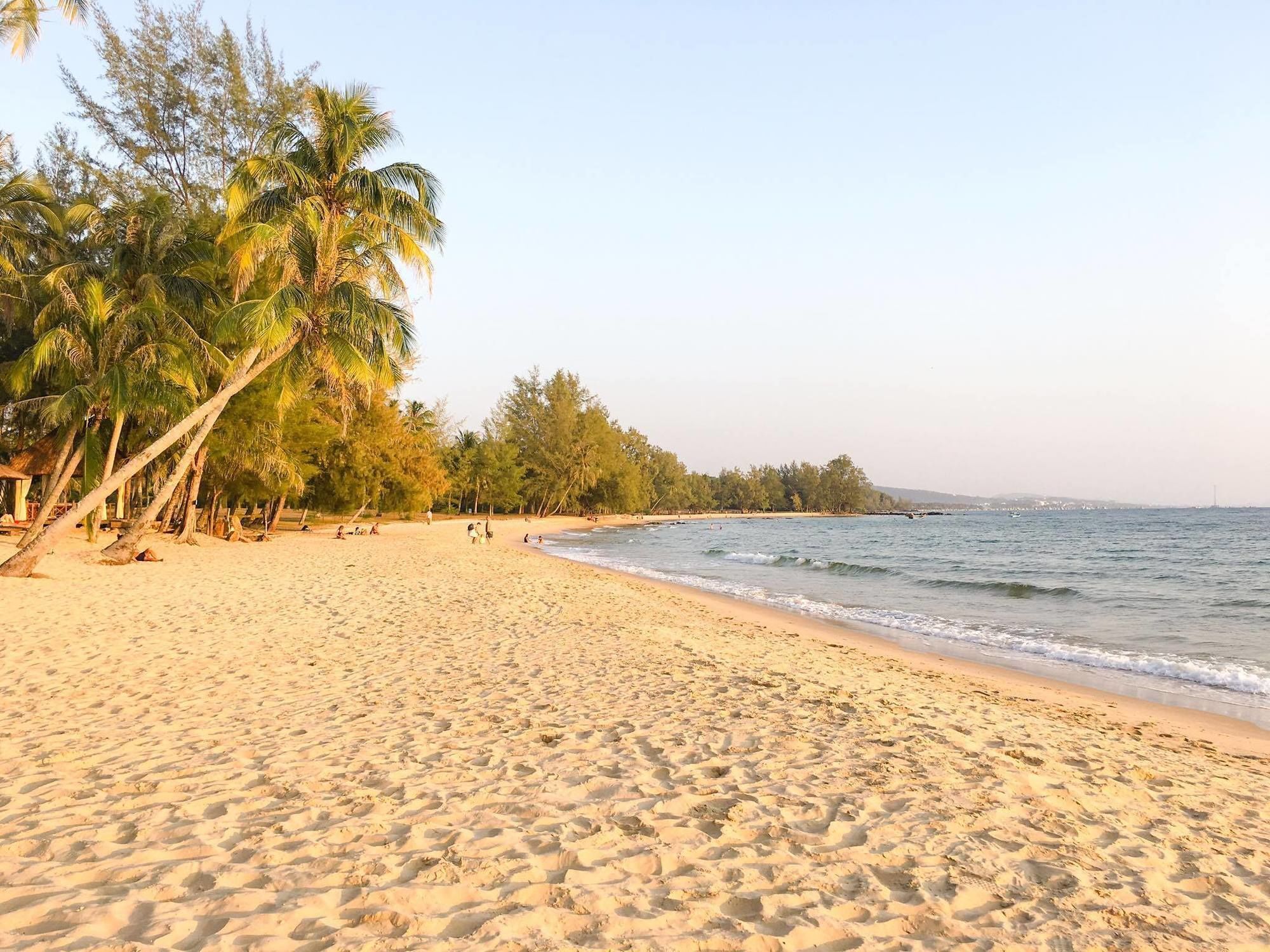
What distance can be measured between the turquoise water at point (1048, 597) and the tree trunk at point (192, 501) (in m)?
15.1

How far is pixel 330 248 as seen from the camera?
15883 mm

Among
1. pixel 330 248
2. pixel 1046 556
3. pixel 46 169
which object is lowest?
pixel 1046 556

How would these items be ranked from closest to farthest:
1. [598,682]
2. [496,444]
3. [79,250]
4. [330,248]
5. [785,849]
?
[785,849] < [598,682] < [330,248] < [79,250] < [496,444]

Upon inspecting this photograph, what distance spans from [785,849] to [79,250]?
2327 cm

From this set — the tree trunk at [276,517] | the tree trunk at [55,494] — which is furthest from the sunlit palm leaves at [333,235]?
the tree trunk at [276,517]

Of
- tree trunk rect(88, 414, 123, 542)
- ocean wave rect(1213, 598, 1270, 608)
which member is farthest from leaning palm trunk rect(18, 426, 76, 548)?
ocean wave rect(1213, 598, 1270, 608)

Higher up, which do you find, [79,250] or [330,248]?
[79,250]

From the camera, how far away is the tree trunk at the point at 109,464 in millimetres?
16953

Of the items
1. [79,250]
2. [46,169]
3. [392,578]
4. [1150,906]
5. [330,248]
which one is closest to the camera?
[1150,906]

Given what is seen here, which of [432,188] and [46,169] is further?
[46,169]

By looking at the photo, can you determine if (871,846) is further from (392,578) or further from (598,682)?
(392,578)

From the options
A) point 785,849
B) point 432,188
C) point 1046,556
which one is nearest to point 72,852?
point 785,849

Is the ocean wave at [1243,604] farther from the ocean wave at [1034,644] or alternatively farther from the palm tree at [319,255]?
the palm tree at [319,255]

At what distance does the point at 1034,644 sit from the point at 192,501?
981 inches
